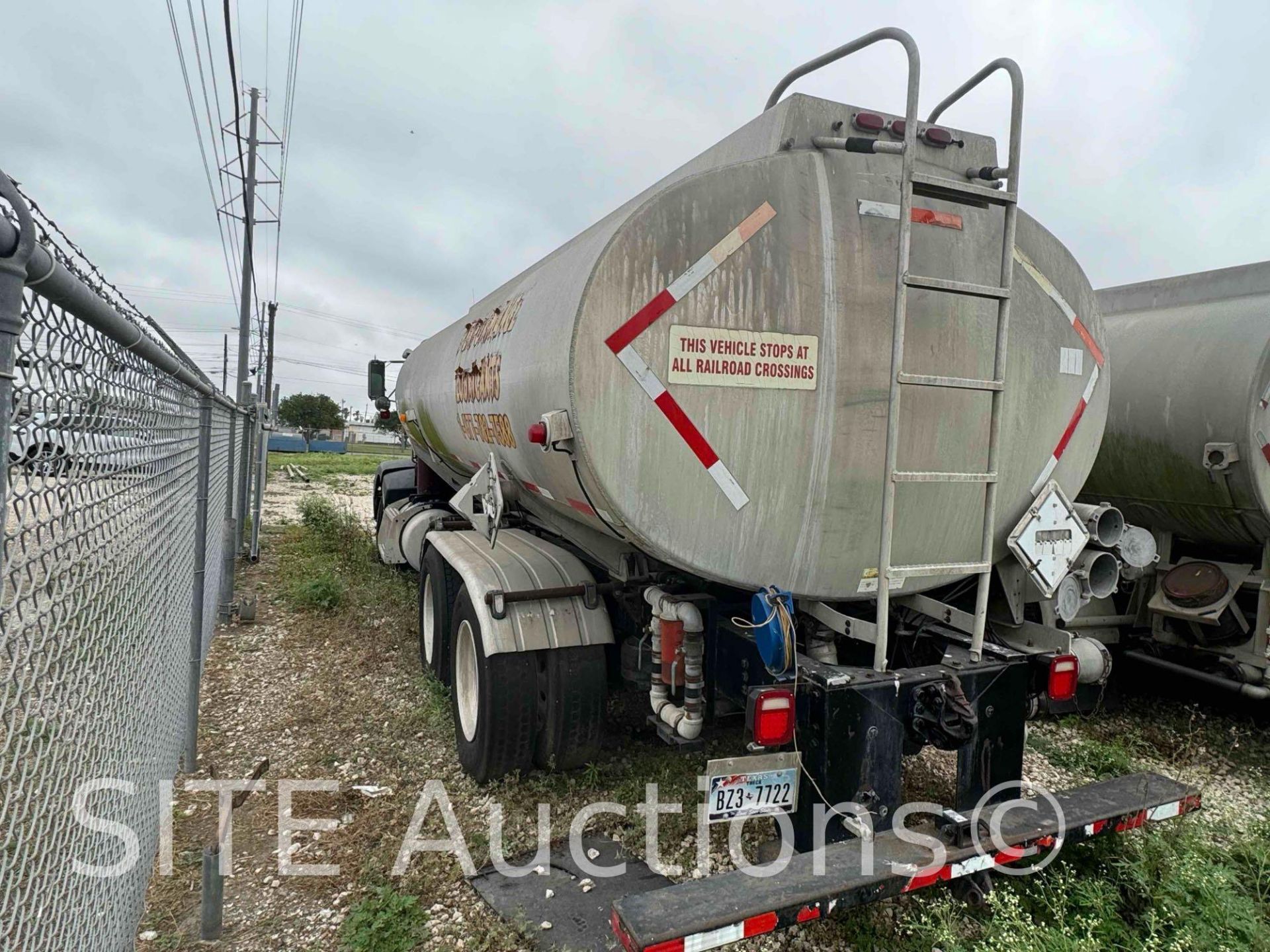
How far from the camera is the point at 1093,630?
5133mm

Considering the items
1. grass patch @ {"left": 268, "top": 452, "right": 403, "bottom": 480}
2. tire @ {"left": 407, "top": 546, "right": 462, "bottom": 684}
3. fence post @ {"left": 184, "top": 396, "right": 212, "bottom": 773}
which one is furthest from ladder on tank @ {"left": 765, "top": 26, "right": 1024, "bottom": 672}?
grass patch @ {"left": 268, "top": 452, "right": 403, "bottom": 480}

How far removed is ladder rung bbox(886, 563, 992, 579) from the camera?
314 centimetres

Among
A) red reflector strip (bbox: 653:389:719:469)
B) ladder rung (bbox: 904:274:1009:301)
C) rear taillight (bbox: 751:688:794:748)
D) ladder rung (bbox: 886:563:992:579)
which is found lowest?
rear taillight (bbox: 751:688:794:748)

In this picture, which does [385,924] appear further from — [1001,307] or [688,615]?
[1001,307]

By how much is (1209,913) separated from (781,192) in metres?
3.03

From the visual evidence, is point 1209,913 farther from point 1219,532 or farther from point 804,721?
point 1219,532

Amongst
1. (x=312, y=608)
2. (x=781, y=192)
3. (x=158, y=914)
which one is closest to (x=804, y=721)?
(x=781, y=192)

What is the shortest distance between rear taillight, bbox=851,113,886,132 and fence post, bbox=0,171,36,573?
2.81 meters

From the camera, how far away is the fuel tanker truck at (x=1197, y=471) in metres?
4.41

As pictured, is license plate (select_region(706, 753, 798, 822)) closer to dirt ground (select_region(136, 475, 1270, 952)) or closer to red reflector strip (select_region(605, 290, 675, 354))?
dirt ground (select_region(136, 475, 1270, 952))

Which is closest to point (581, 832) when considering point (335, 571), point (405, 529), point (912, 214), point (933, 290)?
point (933, 290)

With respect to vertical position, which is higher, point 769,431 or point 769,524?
Result: point 769,431

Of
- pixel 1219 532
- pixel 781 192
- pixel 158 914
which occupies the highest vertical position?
pixel 781 192

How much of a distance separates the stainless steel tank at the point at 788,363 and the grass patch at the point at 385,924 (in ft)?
5.50
